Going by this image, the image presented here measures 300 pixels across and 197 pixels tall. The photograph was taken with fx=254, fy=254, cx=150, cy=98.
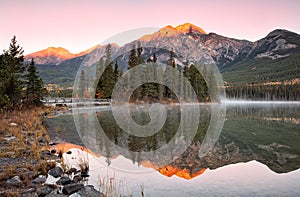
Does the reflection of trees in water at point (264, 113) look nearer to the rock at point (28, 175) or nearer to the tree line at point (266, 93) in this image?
the rock at point (28, 175)

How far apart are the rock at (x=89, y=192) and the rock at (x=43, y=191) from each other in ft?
2.26

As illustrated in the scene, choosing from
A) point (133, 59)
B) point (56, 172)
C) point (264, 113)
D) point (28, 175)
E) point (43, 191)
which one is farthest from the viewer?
point (133, 59)

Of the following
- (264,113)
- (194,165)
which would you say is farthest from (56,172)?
(264,113)

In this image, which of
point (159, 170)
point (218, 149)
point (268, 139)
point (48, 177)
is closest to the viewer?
point (48, 177)

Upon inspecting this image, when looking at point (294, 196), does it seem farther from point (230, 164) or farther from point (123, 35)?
point (123, 35)

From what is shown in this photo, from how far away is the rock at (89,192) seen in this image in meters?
6.06

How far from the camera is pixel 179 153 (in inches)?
464

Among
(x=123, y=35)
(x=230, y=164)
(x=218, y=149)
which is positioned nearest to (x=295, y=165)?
(x=230, y=164)

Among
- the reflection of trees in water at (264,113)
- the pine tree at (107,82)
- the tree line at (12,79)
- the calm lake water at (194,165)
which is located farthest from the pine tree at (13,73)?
the pine tree at (107,82)

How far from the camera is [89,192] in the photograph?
6.23 m

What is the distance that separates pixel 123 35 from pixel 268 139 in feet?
46.4

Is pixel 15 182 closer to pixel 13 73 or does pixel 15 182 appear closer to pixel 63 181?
pixel 63 181

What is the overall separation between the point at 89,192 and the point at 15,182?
75.2 inches

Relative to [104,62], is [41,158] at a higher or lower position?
lower
